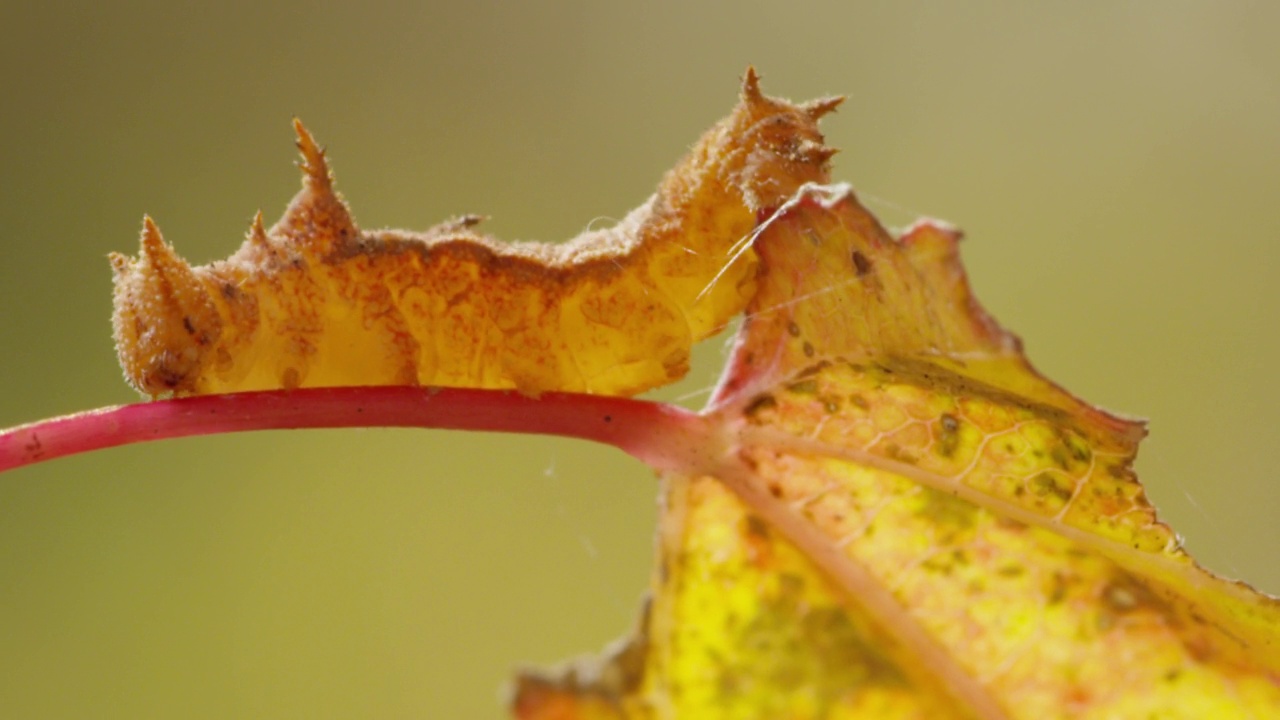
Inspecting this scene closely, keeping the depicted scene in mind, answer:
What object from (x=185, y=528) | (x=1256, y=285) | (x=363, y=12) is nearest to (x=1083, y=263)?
(x=1256, y=285)

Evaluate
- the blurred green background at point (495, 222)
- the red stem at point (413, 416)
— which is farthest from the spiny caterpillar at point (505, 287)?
the blurred green background at point (495, 222)

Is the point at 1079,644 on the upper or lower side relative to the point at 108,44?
lower

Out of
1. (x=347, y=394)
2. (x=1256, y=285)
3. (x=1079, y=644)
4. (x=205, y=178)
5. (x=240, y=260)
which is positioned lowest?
(x=1256, y=285)

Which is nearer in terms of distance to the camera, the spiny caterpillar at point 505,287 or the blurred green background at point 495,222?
the spiny caterpillar at point 505,287

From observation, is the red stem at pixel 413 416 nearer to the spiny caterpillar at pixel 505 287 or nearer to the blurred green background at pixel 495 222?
the spiny caterpillar at pixel 505 287

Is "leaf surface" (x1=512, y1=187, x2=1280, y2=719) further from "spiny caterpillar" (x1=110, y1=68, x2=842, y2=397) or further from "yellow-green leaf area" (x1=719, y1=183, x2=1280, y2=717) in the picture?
"spiny caterpillar" (x1=110, y1=68, x2=842, y2=397)

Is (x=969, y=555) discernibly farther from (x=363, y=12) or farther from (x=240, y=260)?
(x=363, y=12)

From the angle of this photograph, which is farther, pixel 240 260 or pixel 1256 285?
pixel 1256 285
